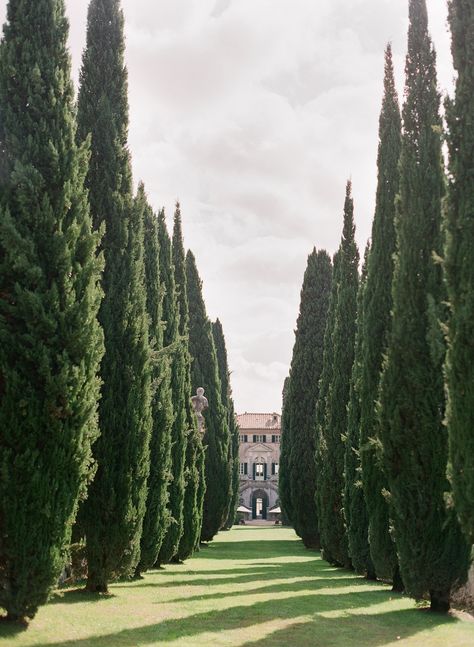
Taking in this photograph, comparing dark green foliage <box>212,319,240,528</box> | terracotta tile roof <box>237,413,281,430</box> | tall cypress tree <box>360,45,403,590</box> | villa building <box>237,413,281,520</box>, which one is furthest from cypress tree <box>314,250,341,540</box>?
terracotta tile roof <box>237,413,281,430</box>

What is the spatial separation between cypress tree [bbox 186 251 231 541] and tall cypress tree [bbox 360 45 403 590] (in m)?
15.3

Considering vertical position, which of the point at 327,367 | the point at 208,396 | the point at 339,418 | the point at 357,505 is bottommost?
the point at 357,505

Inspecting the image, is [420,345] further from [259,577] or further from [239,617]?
[259,577]

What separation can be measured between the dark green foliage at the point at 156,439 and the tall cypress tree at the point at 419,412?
5730 mm

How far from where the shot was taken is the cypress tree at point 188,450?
22.0 meters

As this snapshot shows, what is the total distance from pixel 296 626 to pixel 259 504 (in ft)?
222

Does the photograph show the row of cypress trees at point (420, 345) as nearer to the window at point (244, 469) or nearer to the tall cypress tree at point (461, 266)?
the tall cypress tree at point (461, 266)

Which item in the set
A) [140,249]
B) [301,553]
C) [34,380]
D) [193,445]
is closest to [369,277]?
[140,249]

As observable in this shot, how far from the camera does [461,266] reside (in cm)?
810

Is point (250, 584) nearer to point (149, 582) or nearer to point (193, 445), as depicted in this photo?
point (149, 582)

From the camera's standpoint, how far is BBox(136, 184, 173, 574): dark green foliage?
15828 millimetres

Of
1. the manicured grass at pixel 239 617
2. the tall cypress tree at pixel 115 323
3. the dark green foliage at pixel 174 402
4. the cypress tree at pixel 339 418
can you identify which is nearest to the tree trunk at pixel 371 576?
the manicured grass at pixel 239 617

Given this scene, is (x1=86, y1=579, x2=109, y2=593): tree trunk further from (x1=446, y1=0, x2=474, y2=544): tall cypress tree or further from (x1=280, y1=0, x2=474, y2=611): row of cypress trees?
(x1=446, y1=0, x2=474, y2=544): tall cypress tree

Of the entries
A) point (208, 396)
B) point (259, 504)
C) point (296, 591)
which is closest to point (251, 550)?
point (208, 396)
